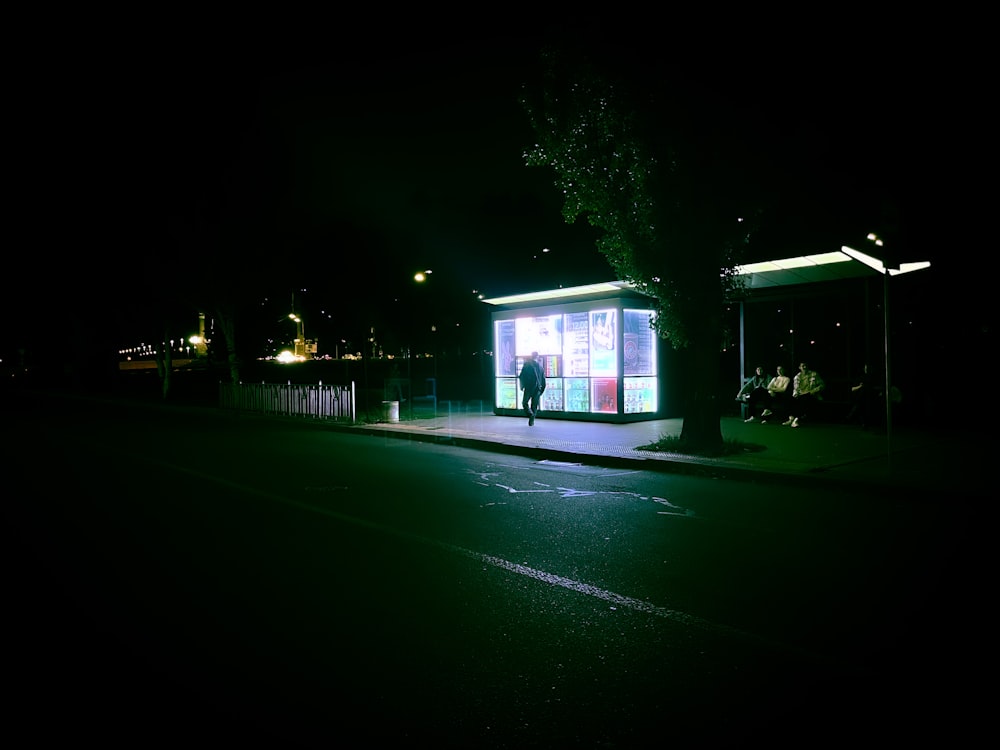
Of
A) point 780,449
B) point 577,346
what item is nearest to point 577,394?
point 577,346

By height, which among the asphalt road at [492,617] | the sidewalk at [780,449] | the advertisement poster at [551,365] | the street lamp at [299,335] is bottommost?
the asphalt road at [492,617]

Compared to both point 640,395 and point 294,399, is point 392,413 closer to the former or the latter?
point 294,399

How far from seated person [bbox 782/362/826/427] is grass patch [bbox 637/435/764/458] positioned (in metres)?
4.09

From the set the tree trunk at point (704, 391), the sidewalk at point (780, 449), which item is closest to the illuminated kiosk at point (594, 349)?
the sidewalk at point (780, 449)

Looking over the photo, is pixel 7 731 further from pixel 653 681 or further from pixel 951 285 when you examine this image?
pixel 951 285

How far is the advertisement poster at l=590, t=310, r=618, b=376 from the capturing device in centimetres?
1919

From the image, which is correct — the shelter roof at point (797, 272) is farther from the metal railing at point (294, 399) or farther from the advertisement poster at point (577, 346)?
the metal railing at point (294, 399)

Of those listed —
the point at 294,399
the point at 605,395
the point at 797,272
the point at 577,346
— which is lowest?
the point at 294,399

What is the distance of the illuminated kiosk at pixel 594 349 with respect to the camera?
19125 mm

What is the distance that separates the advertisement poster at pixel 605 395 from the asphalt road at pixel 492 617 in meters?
9.29

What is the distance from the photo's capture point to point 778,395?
60.1 feet

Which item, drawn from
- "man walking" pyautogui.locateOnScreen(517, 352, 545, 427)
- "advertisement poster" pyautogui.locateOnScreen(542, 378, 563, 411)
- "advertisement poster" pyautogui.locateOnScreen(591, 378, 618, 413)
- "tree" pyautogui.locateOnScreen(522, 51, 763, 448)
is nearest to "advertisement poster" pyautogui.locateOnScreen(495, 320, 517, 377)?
"advertisement poster" pyautogui.locateOnScreen(542, 378, 563, 411)

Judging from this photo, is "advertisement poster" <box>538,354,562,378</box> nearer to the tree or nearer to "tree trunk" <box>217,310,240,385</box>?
the tree

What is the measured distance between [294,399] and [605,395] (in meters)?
10.9
